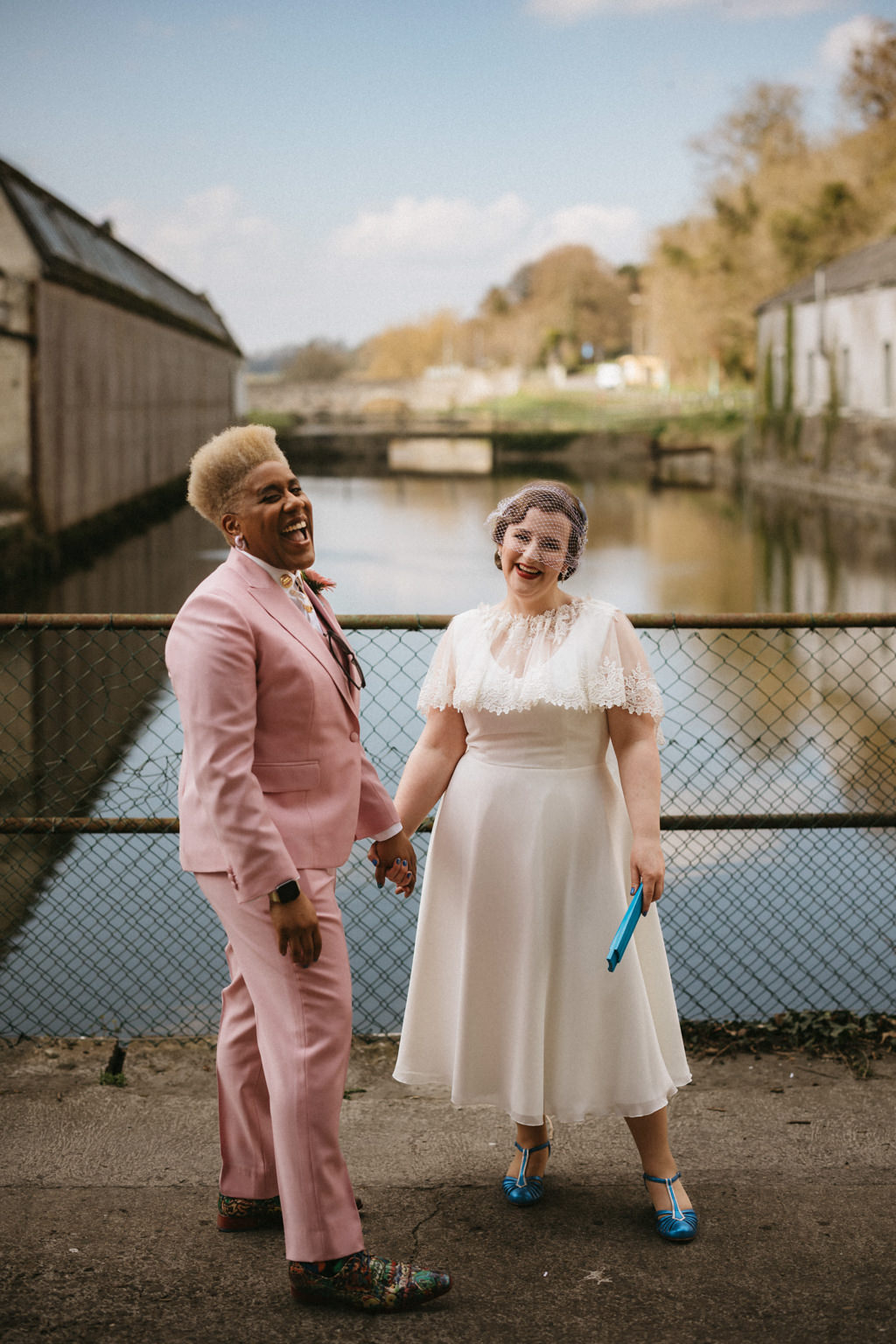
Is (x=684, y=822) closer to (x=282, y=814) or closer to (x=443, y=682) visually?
(x=443, y=682)

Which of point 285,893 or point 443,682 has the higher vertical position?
point 443,682

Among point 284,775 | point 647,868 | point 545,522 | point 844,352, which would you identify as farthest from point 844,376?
point 284,775

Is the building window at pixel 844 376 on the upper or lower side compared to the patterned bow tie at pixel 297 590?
upper

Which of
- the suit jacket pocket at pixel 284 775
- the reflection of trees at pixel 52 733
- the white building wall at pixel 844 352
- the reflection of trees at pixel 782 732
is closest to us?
the suit jacket pocket at pixel 284 775

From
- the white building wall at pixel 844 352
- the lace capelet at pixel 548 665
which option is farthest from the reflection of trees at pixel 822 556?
the lace capelet at pixel 548 665

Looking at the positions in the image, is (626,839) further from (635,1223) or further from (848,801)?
(848,801)

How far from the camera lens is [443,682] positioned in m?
3.16

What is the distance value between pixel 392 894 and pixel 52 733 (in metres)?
4.57

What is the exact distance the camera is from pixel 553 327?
119 meters

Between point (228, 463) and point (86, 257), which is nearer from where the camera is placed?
point (228, 463)

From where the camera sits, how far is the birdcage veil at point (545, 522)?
9.95 ft

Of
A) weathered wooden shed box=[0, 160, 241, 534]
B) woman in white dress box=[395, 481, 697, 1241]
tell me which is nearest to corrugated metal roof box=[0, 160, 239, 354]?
weathered wooden shed box=[0, 160, 241, 534]

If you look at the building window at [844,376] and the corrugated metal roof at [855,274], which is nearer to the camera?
the corrugated metal roof at [855,274]

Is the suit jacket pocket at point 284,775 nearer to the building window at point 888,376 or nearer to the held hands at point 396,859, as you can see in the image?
the held hands at point 396,859
